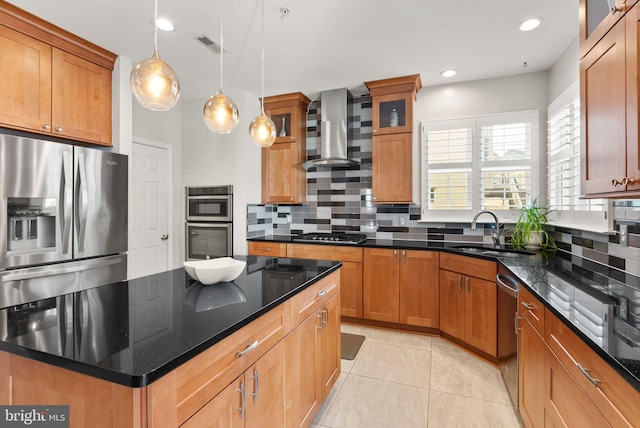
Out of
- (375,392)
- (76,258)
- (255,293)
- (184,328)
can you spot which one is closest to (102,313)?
(184,328)

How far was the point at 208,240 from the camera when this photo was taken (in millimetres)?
3992

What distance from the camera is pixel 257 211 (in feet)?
13.6

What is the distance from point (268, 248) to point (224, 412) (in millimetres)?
2730

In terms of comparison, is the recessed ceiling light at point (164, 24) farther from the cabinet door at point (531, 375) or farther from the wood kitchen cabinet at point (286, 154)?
the cabinet door at point (531, 375)

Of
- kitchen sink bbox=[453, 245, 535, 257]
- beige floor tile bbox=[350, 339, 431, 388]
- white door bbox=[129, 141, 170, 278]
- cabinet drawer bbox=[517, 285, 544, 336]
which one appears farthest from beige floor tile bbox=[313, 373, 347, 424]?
white door bbox=[129, 141, 170, 278]

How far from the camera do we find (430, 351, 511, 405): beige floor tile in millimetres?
2283

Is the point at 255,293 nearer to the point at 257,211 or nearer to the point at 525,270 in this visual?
the point at 525,270

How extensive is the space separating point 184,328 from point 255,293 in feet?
1.45

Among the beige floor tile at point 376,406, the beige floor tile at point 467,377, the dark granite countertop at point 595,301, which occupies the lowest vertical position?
the beige floor tile at point 376,406

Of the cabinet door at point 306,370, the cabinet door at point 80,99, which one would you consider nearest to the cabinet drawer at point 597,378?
the cabinet door at point 306,370

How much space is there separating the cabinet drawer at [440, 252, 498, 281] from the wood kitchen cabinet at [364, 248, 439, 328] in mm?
112

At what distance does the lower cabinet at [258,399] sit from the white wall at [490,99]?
3.12 metres

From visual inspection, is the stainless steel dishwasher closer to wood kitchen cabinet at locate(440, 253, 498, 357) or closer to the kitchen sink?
wood kitchen cabinet at locate(440, 253, 498, 357)

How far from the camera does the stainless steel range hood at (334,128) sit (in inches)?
151
